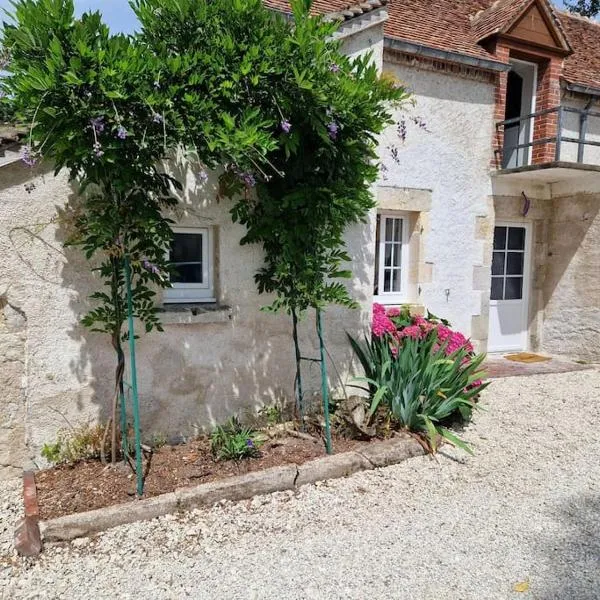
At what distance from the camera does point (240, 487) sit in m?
3.55

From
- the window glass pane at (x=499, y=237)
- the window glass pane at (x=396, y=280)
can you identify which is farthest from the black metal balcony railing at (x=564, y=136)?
the window glass pane at (x=396, y=280)

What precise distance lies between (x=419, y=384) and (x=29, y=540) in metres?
3.22

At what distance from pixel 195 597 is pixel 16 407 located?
2.12 m

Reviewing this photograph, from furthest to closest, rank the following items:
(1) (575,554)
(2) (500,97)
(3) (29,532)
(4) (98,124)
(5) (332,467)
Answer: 1. (2) (500,97)
2. (5) (332,467)
3. (1) (575,554)
4. (3) (29,532)
5. (4) (98,124)

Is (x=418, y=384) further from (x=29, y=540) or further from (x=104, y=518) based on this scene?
(x=29, y=540)

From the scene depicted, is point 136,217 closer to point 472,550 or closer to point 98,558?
point 98,558

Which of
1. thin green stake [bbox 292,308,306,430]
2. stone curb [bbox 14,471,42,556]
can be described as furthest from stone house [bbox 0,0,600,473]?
stone curb [bbox 14,471,42,556]

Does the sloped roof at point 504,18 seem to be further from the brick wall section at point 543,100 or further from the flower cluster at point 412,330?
the flower cluster at point 412,330

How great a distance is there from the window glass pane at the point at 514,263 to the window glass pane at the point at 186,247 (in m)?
6.05

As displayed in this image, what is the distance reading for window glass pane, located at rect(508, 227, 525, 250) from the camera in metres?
8.54

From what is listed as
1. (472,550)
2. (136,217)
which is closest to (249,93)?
(136,217)

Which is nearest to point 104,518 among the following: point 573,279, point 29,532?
point 29,532

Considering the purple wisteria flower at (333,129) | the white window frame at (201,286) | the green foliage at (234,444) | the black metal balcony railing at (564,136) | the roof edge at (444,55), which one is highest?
the roof edge at (444,55)

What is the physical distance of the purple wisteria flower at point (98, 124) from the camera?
9.46 feet
